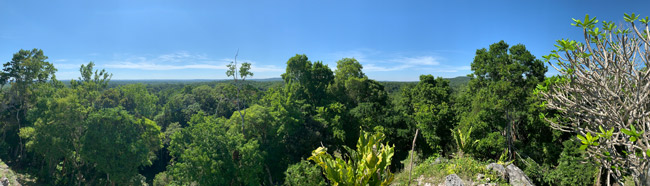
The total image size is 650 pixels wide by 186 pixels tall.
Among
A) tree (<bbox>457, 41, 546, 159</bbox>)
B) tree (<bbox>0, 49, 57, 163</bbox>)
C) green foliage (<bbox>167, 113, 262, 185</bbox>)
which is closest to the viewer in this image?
tree (<bbox>457, 41, 546, 159</bbox>)

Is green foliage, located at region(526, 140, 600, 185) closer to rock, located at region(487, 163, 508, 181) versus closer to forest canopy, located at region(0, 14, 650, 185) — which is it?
forest canopy, located at region(0, 14, 650, 185)

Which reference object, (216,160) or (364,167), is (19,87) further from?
(364,167)

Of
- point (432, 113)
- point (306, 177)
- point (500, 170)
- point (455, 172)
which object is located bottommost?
point (306, 177)

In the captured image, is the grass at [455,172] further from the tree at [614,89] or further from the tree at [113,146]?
the tree at [113,146]

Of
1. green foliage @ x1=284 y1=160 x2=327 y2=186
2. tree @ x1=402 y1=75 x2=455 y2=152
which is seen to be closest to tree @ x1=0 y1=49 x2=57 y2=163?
green foliage @ x1=284 y1=160 x2=327 y2=186

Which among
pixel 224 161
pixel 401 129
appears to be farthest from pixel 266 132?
pixel 401 129

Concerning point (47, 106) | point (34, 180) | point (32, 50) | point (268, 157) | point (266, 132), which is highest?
point (32, 50)

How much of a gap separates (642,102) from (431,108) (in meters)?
11.8

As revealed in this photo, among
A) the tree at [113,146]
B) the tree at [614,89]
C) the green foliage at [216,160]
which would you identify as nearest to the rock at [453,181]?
the tree at [614,89]

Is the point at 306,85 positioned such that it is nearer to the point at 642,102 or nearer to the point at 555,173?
the point at 555,173

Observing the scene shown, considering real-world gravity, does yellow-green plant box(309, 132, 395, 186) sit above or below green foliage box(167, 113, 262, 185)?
above

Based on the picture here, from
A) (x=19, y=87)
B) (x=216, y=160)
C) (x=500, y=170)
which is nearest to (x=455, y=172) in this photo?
(x=500, y=170)

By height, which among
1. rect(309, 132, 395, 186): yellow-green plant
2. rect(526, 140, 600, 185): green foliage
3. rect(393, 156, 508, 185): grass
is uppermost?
rect(309, 132, 395, 186): yellow-green plant

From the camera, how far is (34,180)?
1711 centimetres
